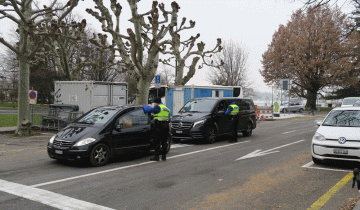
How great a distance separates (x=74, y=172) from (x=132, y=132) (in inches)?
82.5

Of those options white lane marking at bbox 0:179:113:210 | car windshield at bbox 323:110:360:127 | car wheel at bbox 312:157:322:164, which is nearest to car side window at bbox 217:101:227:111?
car windshield at bbox 323:110:360:127

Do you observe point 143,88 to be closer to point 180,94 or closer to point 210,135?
point 180,94

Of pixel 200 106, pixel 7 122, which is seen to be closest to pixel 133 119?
pixel 200 106

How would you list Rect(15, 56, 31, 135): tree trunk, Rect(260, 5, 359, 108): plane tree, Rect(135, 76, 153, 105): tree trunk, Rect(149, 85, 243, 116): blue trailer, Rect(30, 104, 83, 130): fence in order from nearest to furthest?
1. Rect(15, 56, 31, 135): tree trunk
2. Rect(30, 104, 83, 130): fence
3. Rect(135, 76, 153, 105): tree trunk
4. Rect(149, 85, 243, 116): blue trailer
5. Rect(260, 5, 359, 108): plane tree

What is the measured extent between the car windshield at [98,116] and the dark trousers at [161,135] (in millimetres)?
1275

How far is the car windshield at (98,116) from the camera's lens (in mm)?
8777

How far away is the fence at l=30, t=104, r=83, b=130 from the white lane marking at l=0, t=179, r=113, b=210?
10.5m

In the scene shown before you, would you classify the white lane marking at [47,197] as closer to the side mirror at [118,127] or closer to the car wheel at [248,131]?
the side mirror at [118,127]

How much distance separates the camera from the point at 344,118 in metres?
8.64

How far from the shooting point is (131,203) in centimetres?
520

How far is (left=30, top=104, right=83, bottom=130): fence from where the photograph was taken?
16469mm

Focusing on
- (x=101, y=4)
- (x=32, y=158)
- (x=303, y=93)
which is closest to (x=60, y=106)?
(x=101, y=4)

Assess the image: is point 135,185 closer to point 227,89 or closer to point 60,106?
point 60,106

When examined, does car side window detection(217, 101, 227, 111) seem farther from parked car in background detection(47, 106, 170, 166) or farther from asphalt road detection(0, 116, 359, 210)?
parked car in background detection(47, 106, 170, 166)
